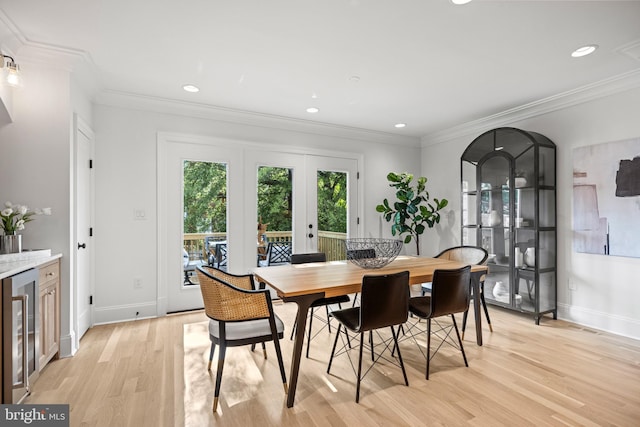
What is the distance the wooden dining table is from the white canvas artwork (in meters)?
1.58

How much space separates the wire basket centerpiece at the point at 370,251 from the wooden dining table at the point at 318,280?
62 mm

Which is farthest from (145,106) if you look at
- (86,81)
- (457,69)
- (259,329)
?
(457,69)

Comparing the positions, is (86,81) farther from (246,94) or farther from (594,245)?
(594,245)

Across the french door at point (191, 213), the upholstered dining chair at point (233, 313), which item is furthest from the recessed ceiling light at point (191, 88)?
the upholstered dining chair at point (233, 313)

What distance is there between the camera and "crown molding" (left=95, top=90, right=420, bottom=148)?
3609mm

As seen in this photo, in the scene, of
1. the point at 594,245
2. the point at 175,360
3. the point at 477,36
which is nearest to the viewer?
the point at 477,36

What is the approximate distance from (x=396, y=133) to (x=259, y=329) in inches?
165

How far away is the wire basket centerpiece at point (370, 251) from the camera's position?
283cm

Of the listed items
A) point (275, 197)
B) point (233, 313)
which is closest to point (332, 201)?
point (275, 197)

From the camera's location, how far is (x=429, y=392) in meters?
2.23

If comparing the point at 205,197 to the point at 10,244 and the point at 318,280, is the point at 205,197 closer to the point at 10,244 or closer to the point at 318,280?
the point at 10,244

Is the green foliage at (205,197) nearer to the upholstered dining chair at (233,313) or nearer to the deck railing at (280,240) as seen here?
the deck railing at (280,240)

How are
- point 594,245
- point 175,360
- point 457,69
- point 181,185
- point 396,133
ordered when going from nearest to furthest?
1. point 175,360
2. point 457,69
3. point 594,245
4. point 181,185
5. point 396,133

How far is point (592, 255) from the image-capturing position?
3.52 metres
